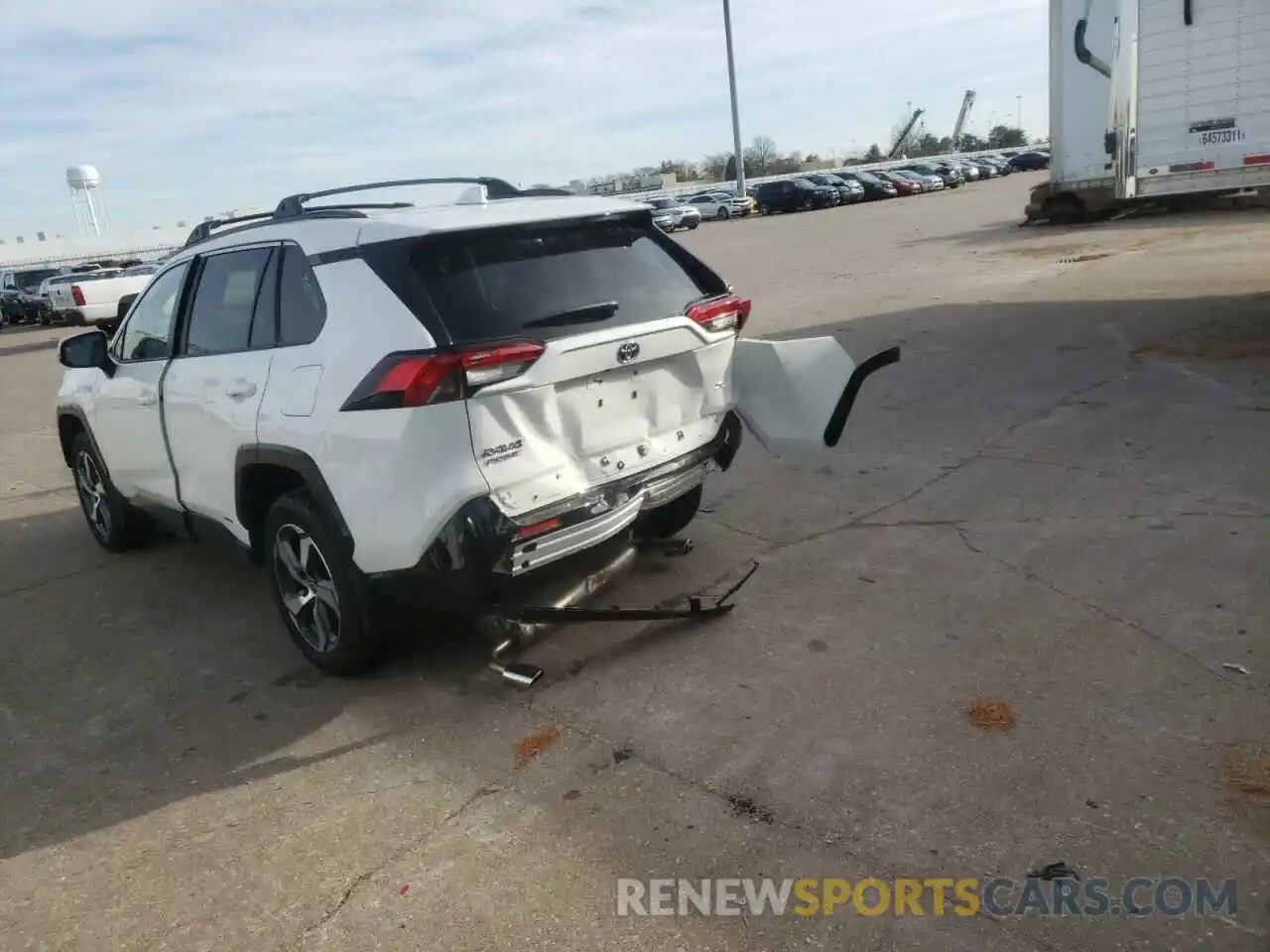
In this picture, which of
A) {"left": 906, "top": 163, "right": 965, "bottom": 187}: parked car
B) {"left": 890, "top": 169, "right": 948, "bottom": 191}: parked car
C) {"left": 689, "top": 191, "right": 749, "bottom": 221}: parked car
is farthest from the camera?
{"left": 906, "top": 163, "right": 965, "bottom": 187}: parked car

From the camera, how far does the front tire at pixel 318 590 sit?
3.99 m

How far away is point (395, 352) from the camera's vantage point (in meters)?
3.56

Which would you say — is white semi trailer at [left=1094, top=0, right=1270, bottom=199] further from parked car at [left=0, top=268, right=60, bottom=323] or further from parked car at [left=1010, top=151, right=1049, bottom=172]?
parked car at [left=1010, top=151, right=1049, bottom=172]

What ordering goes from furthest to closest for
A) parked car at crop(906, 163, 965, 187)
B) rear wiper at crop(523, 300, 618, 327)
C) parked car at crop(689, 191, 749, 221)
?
1. parked car at crop(906, 163, 965, 187)
2. parked car at crop(689, 191, 749, 221)
3. rear wiper at crop(523, 300, 618, 327)

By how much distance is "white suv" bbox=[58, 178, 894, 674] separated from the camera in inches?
142

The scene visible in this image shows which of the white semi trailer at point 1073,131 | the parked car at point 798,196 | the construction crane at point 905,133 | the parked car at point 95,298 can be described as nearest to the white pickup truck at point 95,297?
the parked car at point 95,298

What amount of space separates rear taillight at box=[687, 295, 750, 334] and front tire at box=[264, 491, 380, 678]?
5.91 feet

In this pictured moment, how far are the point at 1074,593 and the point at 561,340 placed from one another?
8.41ft

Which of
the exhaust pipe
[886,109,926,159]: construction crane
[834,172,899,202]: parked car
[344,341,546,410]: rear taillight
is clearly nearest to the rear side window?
[344,341,546,410]: rear taillight

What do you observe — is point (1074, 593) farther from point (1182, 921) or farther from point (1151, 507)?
point (1182, 921)

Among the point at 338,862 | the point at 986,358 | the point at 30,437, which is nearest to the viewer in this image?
the point at 338,862

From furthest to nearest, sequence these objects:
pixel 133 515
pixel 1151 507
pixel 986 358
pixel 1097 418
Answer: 1. pixel 986 358
2. pixel 1097 418
3. pixel 133 515
4. pixel 1151 507

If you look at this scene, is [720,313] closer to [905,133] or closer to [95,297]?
[95,297]

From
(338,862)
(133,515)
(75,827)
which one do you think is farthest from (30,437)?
(338,862)
